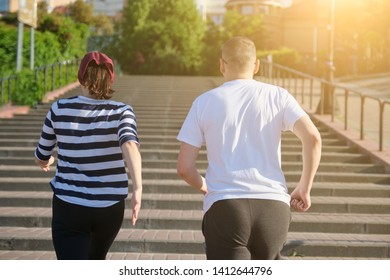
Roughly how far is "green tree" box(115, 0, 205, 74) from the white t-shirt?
110 ft

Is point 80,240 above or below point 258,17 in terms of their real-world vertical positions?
below

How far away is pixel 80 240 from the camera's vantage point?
310 cm

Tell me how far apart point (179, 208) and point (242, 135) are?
5.34m

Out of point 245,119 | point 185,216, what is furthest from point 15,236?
point 245,119

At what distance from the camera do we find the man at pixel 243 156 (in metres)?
2.67

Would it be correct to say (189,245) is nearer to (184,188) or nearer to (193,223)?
(193,223)

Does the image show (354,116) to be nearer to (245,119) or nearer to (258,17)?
(245,119)

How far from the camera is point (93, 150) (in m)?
3.08

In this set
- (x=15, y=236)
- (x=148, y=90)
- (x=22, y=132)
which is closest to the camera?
(x=15, y=236)

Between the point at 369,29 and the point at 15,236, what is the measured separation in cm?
3633

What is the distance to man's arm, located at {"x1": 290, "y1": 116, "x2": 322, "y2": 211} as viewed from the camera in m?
2.73

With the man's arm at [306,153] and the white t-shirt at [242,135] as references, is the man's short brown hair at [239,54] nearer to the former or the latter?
the white t-shirt at [242,135]

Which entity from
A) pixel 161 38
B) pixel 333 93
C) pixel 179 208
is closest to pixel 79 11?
pixel 161 38
